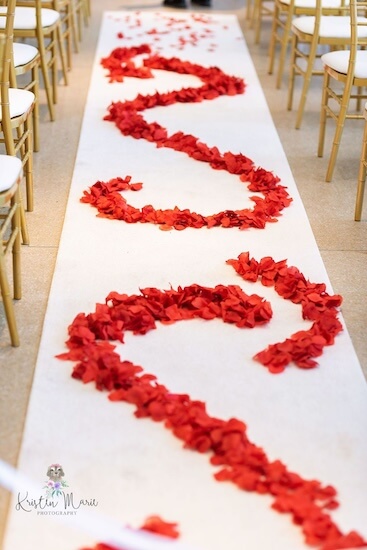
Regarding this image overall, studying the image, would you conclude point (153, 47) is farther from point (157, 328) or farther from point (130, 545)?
point (130, 545)

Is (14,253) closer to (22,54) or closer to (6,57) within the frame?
(6,57)

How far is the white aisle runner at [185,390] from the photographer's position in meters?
1.99

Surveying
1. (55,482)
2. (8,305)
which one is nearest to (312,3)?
(8,305)

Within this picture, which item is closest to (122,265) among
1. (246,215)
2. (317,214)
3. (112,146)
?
(246,215)

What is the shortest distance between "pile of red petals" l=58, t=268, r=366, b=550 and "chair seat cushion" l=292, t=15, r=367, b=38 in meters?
1.89

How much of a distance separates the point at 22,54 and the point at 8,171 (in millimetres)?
1422

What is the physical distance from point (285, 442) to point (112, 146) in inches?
93.5

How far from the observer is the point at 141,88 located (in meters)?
5.11

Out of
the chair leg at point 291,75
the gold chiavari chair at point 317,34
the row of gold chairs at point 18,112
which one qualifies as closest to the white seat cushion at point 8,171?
the row of gold chairs at point 18,112

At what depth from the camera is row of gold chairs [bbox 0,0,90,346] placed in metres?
2.54

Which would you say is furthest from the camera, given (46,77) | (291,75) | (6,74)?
(291,75)

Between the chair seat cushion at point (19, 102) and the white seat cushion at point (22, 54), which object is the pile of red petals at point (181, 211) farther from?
the white seat cushion at point (22, 54)

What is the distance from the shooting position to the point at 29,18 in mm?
4316

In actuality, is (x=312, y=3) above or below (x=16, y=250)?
above
